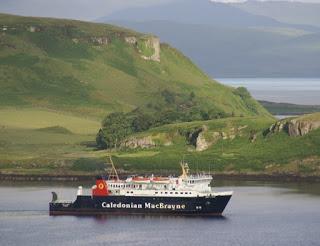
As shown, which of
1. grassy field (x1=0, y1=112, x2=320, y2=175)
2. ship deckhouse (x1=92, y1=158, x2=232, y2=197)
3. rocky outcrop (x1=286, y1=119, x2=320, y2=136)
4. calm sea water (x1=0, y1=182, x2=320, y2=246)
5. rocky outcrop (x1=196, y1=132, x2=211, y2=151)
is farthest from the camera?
rocky outcrop (x1=196, y1=132, x2=211, y2=151)

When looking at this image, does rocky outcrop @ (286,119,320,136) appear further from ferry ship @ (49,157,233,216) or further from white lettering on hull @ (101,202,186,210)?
white lettering on hull @ (101,202,186,210)

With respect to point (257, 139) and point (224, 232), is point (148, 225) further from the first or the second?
point (257, 139)

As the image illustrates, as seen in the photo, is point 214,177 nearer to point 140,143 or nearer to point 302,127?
point 302,127

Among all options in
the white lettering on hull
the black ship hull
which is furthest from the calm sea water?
the white lettering on hull

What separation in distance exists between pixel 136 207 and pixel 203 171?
4017cm

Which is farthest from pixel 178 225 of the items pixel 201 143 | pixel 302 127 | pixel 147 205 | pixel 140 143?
pixel 140 143

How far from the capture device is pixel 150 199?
14062 cm

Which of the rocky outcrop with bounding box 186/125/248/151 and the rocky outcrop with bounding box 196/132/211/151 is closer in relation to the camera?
the rocky outcrop with bounding box 196/132/211/151

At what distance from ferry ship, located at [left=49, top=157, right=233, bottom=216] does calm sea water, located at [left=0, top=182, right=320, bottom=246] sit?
167 cm

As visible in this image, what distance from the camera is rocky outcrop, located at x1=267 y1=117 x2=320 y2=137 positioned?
192 m

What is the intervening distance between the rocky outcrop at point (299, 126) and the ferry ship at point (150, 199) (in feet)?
168

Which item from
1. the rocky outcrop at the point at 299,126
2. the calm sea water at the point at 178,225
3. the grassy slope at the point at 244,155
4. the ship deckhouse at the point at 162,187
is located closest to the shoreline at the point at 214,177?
the grassy slope at the point at 244,155

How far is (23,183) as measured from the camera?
17275cm

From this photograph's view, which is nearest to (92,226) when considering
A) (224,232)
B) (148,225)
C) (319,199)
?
(148,225)
